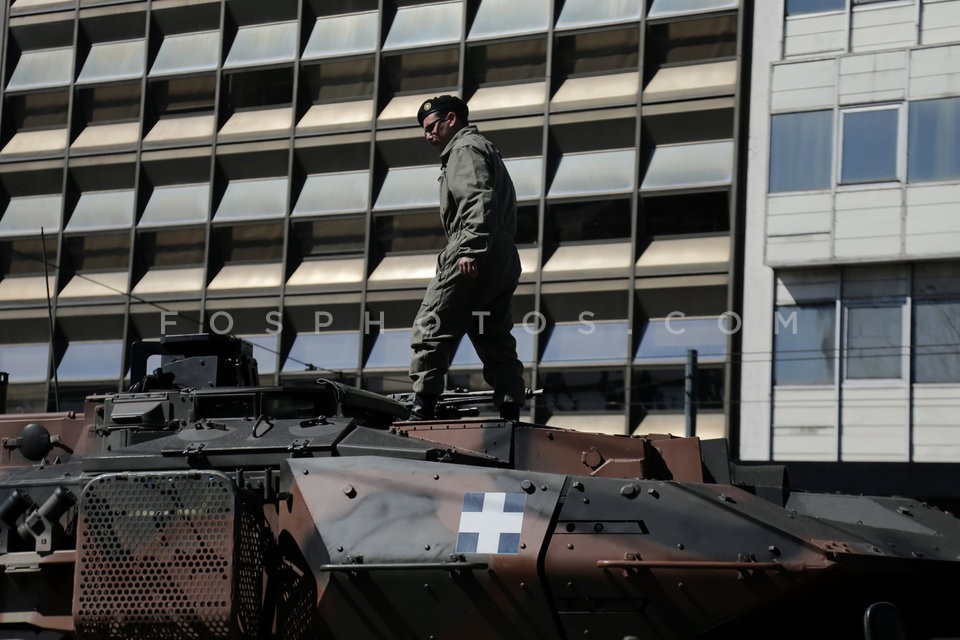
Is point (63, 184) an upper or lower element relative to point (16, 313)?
upper

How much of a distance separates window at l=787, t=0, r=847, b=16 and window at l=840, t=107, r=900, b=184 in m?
2.09

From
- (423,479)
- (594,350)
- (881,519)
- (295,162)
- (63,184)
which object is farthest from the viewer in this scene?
(63,184)

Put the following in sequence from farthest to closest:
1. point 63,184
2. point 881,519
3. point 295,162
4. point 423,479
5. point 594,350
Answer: point 63,184 → point 295,162 → point 594,350 → point 881,519 → point 423,479

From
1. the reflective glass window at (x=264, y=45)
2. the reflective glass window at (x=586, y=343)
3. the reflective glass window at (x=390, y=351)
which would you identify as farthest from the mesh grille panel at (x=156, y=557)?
the reflective glass window at (x=264, y=45)

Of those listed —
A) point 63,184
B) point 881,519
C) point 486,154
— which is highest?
point 63,184

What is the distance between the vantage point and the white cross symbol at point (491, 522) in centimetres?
766

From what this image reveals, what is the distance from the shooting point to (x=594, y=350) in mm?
28281

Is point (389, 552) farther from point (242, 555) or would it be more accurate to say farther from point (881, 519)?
point (881, 519)

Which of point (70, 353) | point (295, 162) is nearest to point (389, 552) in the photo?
point (295, 162)

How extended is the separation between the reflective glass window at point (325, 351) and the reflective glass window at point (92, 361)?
4.10m

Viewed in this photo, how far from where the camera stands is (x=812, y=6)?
89.5ft

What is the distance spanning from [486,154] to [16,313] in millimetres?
25329

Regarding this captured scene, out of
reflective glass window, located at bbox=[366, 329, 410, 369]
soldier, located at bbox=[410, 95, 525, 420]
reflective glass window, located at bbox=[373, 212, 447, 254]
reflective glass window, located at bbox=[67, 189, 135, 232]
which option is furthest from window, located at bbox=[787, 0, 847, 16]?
soldier, located at bbox=[410, 95, 525, 420]

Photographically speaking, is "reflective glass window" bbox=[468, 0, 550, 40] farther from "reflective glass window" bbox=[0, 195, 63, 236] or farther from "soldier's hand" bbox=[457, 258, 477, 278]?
"soldier's hand" bbox=[457, 258, 477, 278]
